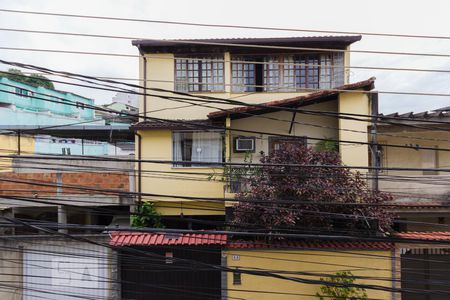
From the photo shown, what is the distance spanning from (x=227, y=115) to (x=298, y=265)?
15.1 feet

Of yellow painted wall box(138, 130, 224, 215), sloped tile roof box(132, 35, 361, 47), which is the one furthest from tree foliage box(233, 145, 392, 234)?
sloped tile roof box(132, 35, 361, 47)

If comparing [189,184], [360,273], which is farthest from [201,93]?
[360,273]

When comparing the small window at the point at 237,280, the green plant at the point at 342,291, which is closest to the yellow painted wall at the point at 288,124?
the small window at the point at 237,280

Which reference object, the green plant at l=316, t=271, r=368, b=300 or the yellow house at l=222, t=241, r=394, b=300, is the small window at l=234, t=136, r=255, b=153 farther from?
the green plant at l=316, t=271, r=368, b=300

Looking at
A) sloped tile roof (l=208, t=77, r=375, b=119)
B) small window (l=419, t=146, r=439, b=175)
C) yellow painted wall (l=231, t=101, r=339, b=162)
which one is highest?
sloped tile roof (l=208, t=77, r=375, b=119)

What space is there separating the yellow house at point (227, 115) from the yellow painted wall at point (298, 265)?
2.32m

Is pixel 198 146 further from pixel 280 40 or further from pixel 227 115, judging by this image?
pixel 280 40

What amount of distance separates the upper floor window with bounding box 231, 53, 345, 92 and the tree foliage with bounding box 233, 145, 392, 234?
3.74 metres

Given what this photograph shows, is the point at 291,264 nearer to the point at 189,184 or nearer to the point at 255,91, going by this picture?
the point at 189,184

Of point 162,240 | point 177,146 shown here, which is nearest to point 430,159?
point 177,146

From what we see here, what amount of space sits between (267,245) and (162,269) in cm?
271

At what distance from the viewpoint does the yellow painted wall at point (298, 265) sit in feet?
29.1

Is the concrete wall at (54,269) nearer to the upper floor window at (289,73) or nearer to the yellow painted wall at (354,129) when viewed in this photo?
the upper floor window at (289,73)

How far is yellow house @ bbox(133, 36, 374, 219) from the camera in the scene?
11.2 m
